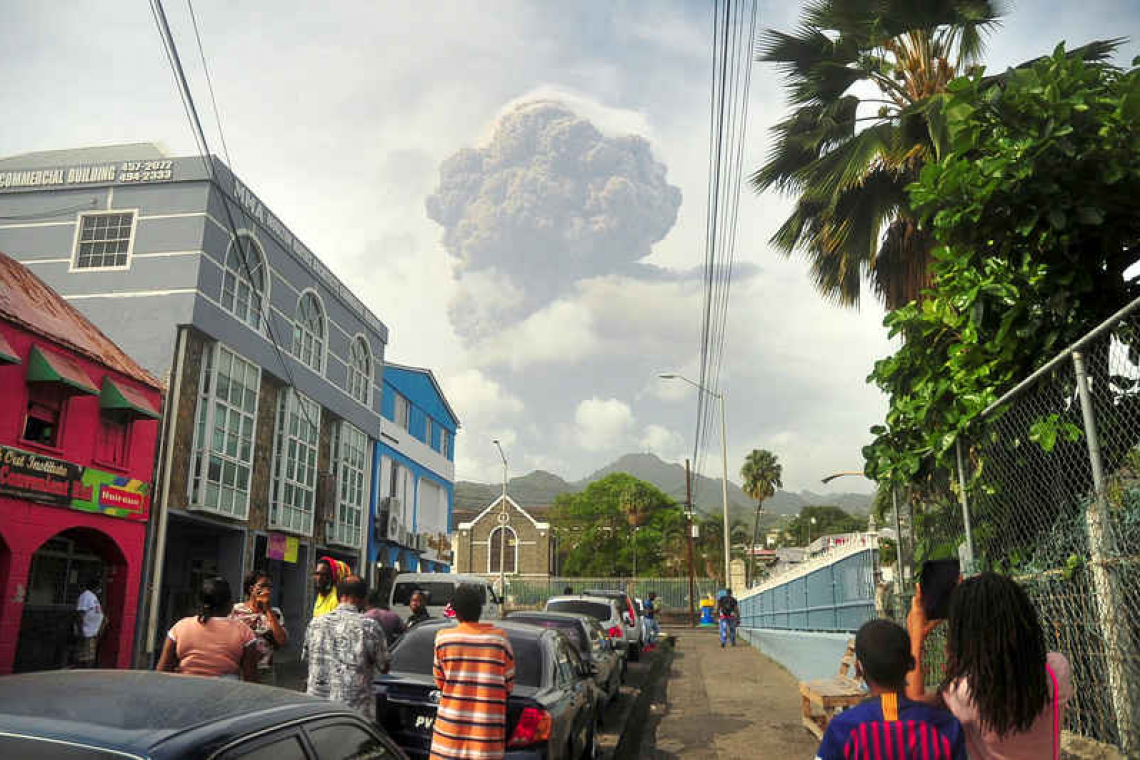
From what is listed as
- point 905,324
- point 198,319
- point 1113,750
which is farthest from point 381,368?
point 1113,750

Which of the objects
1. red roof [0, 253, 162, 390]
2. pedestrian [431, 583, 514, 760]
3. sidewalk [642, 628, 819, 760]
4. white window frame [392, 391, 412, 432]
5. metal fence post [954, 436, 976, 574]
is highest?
white window frame [392, 391, 412, 432]

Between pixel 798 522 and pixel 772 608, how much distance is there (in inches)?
4579

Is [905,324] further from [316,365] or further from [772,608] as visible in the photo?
[316,365]

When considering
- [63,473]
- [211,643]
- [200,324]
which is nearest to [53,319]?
[63,473]

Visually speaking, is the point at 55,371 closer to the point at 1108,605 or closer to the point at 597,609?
the point at 597,609

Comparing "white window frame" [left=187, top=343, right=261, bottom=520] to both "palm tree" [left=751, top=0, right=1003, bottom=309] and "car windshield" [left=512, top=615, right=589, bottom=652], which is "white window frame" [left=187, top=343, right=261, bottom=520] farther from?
"palm tree" [left=751, top=0, right=1003, bottom=309]

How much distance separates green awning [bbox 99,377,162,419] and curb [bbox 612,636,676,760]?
36.7 feet

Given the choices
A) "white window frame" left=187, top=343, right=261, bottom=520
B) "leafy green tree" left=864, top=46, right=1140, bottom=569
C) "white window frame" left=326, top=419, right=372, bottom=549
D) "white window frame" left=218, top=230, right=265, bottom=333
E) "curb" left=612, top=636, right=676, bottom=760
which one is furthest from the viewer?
"white window frame" left=326, top=419, right=372, bottom=549

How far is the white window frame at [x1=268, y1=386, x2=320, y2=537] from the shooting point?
2347 centimetres

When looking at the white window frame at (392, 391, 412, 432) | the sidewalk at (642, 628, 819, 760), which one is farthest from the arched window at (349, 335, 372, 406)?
the sidewalk at (642, 628, 819, 760)

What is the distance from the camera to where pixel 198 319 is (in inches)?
763

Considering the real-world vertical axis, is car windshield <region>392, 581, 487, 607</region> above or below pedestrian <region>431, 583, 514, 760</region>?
above

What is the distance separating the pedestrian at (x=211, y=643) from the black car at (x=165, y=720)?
2.44 metres

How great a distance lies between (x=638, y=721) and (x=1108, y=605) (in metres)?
8.46
